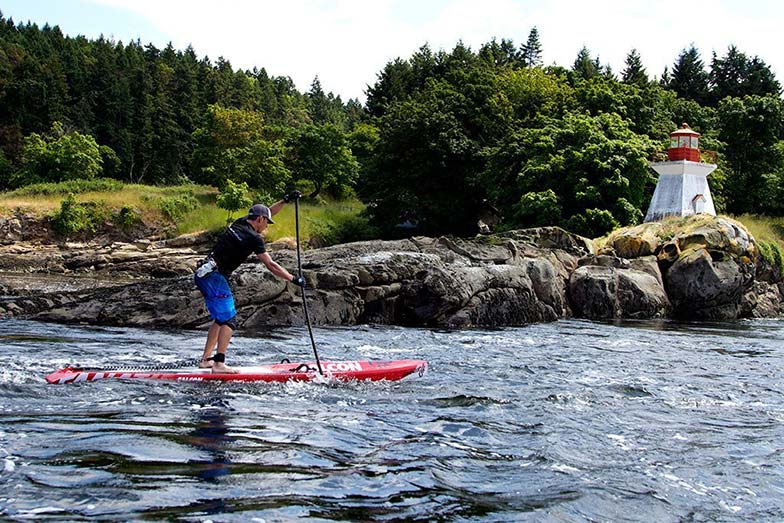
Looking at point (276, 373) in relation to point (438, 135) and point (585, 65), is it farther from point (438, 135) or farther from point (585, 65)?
point (585, 65)

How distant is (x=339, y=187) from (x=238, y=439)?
182 ft

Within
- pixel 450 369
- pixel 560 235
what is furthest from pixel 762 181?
pixel 450 369

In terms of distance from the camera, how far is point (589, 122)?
3919 cm

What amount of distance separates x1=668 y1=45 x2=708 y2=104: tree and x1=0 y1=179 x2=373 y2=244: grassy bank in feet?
146

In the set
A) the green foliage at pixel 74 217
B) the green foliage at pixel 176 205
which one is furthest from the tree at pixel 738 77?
the green foliage at pixel 74 217

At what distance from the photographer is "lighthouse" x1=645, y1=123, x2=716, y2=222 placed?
3469 cm

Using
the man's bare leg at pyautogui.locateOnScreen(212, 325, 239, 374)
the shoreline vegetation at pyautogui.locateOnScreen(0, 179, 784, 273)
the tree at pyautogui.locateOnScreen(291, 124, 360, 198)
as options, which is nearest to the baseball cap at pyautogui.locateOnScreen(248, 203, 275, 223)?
the man's bare leg at pyautogui.locateOnScreen(212, 325, 239, 374)

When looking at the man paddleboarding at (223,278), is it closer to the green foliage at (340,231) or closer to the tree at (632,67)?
the green foliage at (340,231)

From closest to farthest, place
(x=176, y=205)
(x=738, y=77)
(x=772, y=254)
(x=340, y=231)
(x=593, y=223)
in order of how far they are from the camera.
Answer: (x=772, y=254) → (x=593, y=223) → (x=340, y=231) → (x=176, y=205) → (x=738, y=77)

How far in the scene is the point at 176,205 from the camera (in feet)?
174

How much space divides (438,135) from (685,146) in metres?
14.7

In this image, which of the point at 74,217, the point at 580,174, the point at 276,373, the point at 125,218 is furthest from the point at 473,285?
the point at 125,218

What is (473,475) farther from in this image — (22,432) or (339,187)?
(339,187)

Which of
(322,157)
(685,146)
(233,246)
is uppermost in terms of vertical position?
(322,157)
